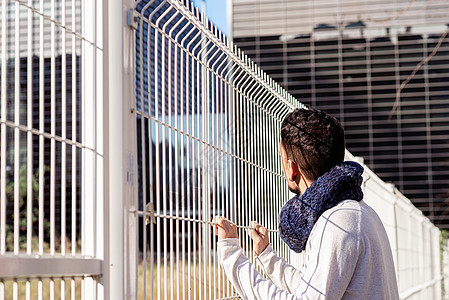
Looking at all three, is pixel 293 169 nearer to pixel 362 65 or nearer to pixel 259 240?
pixel 259 240

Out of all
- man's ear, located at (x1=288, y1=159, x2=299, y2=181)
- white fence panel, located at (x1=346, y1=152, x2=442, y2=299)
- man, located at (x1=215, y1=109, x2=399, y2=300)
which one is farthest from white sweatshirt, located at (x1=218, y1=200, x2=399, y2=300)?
white fence panel, located at (x1=346, y1=152, x2=442, y2=299)

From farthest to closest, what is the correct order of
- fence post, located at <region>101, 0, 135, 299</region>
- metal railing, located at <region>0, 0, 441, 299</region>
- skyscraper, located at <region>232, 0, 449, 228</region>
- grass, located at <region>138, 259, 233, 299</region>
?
Result: skyscraper, located at <region>232, 0, 449, 228</region> → grass, located at <region>138, 259, 233, 299</region> → fence post, located at <region>101, 0, 135, 299</region> → metal railing, located at <region>0, 0, 441, 299</region>

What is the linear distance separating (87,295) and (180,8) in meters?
1.09

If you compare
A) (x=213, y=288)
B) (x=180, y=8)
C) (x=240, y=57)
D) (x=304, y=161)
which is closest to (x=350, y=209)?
(x=304, y=161)

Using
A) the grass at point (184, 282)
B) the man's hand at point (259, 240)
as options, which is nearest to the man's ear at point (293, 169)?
the man's hand at point (259, 240)

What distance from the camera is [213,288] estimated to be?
3.59 metres

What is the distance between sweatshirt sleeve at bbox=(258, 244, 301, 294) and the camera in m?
2.95

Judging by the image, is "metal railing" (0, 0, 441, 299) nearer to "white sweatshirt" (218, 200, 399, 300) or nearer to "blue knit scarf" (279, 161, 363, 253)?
"white sweatshirt" (218, 200, 399, 300)

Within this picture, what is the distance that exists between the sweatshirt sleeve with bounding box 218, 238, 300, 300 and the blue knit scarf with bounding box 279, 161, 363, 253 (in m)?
0.21

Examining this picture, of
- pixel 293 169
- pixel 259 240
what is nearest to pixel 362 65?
pixel 259 240

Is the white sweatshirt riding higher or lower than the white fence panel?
higher

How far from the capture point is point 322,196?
251 centimetres

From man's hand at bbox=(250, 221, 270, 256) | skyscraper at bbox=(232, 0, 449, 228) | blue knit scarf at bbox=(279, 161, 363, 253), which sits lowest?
man's hand at bbox=(250, 221, 270, 256)

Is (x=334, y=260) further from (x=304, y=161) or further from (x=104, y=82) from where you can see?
(x=104, y=82)
